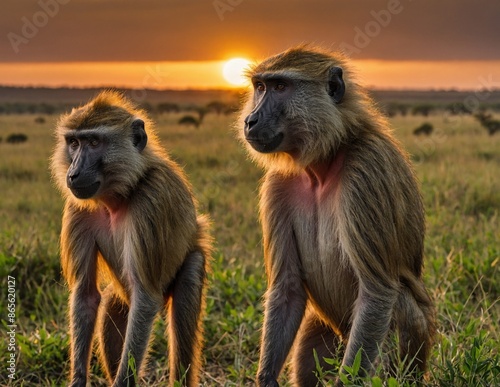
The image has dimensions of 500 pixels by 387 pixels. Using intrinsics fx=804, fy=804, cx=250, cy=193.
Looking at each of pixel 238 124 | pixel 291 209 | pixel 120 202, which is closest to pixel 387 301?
pixel 291 209

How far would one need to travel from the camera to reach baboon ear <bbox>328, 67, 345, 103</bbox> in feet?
13.8

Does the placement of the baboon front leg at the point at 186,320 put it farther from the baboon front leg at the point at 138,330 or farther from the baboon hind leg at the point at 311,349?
the baboon hind leg at the point at 311,349

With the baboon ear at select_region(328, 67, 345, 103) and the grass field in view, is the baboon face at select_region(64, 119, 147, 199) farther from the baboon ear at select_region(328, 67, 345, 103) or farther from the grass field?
the baboon ear at select_region(328, 67, 345, 103)

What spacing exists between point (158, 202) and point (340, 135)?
3.70ft

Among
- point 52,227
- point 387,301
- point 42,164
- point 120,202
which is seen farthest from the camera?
point 42,164

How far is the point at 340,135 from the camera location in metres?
4.16

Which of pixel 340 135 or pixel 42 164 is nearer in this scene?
pixel 340 135

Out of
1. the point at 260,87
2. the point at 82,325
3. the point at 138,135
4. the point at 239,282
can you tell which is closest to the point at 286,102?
the point at 260,87

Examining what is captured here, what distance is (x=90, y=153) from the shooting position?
4.62 m

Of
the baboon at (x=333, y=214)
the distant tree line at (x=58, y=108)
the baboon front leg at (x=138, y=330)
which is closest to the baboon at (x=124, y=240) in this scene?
the baboon front leg at (x=138, y=330)

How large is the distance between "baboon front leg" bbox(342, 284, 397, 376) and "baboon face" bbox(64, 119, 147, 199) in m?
1.60

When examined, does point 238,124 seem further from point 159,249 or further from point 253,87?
point 159,249

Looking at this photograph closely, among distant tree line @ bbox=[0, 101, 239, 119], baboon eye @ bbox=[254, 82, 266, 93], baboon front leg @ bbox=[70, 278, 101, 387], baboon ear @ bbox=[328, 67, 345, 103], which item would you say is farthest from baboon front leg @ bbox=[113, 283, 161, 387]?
distant tree line @ bbox=[0, 101, 239, 119]

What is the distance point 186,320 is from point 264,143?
1.31 m
